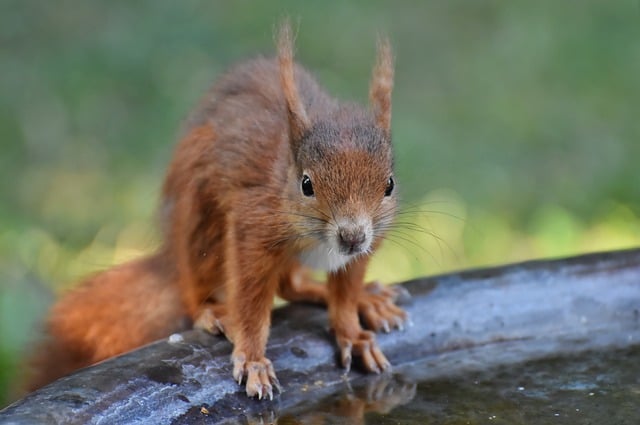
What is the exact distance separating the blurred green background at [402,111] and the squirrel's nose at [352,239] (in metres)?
1.88

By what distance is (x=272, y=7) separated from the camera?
6.70 metres

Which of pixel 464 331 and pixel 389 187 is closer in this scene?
pixel 389 187

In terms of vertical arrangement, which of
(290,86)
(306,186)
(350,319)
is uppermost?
(290,86)

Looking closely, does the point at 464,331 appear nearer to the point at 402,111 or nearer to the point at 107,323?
the point at 107,323

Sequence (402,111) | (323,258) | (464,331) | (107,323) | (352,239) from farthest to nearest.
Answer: (402,111)
(107,323)
(464,331)
(323,258)
(352,239)

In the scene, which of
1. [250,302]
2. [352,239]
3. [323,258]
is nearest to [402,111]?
[323,258]

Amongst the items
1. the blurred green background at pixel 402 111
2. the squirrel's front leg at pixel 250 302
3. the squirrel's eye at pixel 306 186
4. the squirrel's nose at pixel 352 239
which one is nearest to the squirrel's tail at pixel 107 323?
the squirrel's front leg at pixel 250 302

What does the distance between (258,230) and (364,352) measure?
38 centimetres

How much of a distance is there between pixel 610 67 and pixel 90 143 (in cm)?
295

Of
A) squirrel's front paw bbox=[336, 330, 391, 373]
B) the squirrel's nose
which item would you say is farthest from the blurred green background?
the squirrel's nose

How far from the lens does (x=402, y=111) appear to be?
20.3 feet

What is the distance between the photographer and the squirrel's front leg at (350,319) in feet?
8.78

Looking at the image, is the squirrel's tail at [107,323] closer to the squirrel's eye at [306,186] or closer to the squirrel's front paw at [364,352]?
the squirrel's front paw at [364,352]

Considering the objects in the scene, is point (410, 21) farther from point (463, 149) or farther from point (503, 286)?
point (503, 286)
